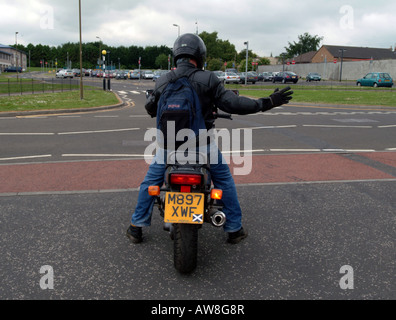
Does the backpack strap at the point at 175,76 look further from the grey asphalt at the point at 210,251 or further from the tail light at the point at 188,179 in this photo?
the grey asphalt at the point at 210,251

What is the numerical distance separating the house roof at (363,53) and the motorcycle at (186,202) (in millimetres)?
92926

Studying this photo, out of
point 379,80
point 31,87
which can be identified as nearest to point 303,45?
point 379,80

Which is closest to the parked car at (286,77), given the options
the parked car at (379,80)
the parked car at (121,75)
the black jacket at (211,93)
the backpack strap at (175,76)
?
the parked car at (379,80)

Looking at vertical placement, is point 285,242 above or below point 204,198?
below

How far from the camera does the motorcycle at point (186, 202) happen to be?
293 centimetres

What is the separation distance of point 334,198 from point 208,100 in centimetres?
262

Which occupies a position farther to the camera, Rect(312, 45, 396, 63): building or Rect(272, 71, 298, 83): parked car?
Rect(312, 45, 396, 63): building

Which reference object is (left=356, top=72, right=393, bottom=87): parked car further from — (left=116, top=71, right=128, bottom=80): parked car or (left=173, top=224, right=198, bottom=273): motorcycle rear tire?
(left=173, top=224, right=198, bottom=273): motorcycle rear tire

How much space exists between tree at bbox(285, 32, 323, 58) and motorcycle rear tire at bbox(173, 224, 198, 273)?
417 feet

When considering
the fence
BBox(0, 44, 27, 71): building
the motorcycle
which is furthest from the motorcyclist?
BBox(0, 44, 27, 71): building

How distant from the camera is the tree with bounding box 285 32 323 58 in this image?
123m
